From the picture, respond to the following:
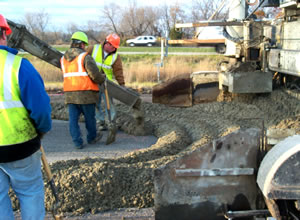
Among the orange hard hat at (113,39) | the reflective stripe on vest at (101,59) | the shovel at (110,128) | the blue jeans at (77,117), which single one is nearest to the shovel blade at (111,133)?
the shovel at (110,128)

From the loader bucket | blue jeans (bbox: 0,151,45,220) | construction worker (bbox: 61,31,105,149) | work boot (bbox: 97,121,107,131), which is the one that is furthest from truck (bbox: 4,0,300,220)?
work boot (bbox: 97,121,107,131)

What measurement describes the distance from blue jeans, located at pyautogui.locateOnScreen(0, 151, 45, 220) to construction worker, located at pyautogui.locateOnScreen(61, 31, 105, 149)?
326 cm

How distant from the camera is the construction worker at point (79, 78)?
6246 millimetres

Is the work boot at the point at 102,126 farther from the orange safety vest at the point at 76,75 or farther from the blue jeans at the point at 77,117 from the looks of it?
the orange safety vest at the point at 76,75

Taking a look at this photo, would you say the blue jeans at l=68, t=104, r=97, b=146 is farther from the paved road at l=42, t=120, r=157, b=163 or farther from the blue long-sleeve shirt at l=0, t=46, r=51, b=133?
the blue long-sleeve shirt at l=0, t=46, r=51, b=133

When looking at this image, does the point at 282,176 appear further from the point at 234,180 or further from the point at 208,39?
the point at 208,39

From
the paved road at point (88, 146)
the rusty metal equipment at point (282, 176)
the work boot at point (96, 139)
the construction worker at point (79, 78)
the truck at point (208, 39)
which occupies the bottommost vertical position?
the paved road at point (88, 146)

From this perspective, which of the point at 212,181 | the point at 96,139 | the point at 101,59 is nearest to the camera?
the point at 212,181

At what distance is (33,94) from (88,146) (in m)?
3.99

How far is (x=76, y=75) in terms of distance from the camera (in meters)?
6.34

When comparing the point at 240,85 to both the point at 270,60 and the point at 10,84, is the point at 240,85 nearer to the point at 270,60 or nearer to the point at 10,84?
the point at 270,60

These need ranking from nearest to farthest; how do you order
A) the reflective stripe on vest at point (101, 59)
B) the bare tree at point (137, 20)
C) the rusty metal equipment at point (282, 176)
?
the rusty metal equipment at point (282, 176), the reflective stripe on vest at point (101, 59), the bare tree at point (137, 20)

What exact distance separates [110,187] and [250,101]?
19.1 ft

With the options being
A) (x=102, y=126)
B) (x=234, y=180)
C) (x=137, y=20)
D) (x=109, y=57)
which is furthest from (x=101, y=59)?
(x=137, y=20)
